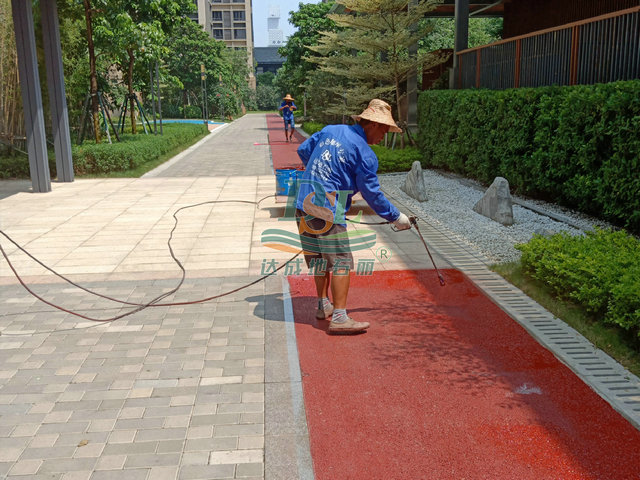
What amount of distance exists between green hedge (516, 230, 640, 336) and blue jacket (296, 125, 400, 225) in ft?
5.92

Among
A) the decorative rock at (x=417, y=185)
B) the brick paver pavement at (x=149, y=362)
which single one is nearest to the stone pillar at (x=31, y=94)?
the brick paver pavement at (x=149, y=362)

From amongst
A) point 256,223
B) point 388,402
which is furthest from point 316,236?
point 256,223

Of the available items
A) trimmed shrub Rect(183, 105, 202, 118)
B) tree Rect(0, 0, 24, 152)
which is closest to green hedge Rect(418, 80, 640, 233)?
tree Rect(0, 0, 24, 152)

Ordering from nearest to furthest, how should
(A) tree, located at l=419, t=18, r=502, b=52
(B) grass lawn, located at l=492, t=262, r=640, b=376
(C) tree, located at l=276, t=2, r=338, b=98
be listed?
1. (B) grass lawn, located at l=492, t=262, r=640, b=376
2. (A) tree, located at l=419, t=18, r=502, b=52
3. (C) tree, located at l=276, t=2, r=338, b=98

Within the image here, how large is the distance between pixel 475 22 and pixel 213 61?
2440 centimetres

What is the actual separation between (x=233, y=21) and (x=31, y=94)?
13454 centimetres

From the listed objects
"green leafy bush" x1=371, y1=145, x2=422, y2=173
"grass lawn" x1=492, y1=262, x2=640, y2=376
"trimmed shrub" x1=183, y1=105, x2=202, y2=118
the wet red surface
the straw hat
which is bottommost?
"grass lawn" x1=492, y1=262, x2=640, y2=376

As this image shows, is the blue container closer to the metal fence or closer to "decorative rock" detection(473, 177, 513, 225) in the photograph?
"decorative rock" detection(473, 177, 513, 225)

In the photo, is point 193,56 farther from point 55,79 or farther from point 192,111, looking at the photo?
point 55,79

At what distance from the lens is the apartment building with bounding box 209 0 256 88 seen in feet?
454

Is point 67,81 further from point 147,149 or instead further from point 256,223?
point 256,223

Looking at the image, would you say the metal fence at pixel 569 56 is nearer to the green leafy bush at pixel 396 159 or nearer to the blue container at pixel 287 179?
the green leafy bush at pixel 396 159

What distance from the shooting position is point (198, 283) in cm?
685

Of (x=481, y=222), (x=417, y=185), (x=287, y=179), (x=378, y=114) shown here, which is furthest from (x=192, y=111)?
(x=378, y=114)
